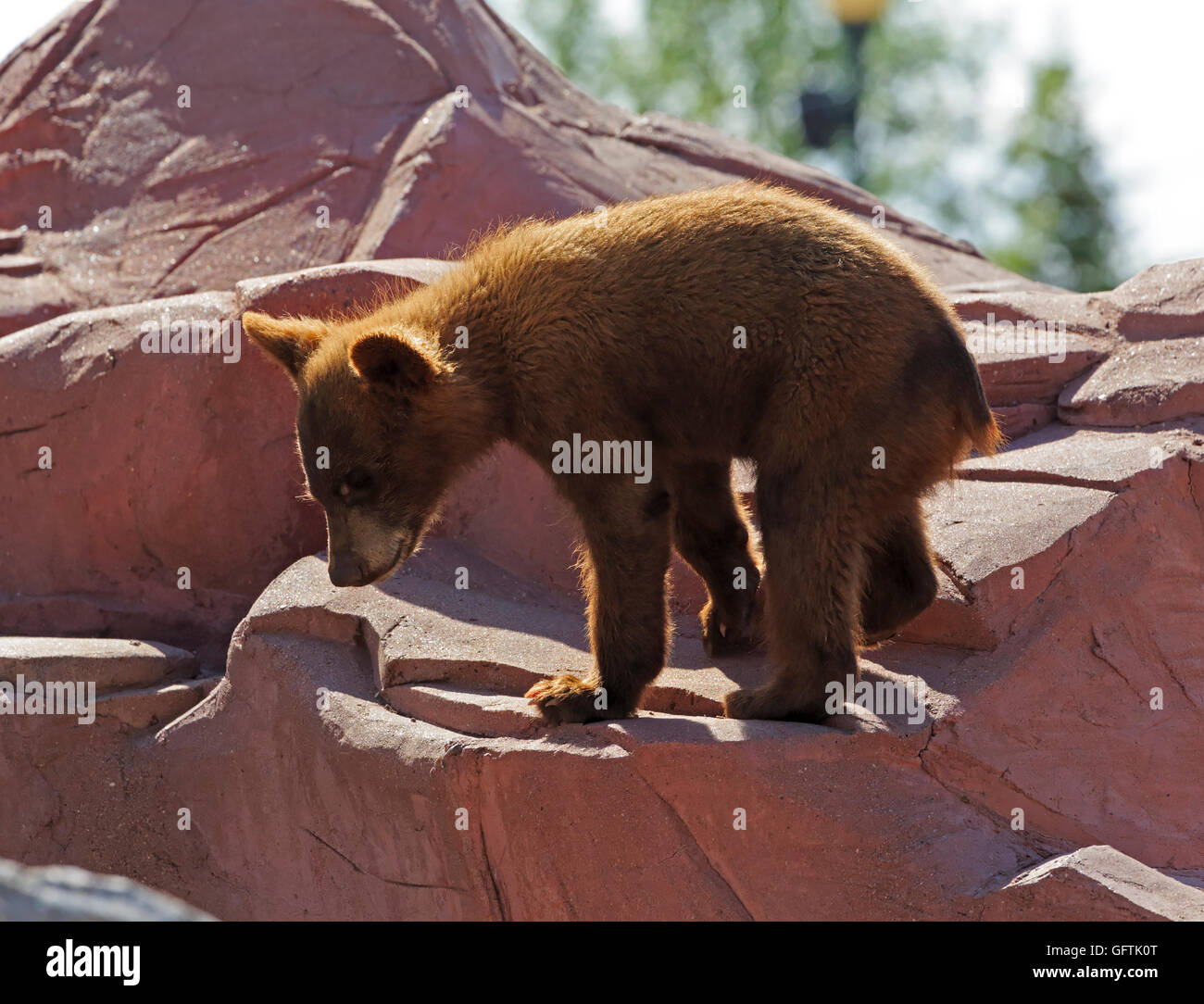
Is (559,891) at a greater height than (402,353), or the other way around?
(402,353)

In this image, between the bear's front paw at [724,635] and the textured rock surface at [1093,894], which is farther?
the bear's front paw at [724,635]

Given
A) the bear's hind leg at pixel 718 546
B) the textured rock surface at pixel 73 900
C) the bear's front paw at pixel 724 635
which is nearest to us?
→ the textured rock surface at pixel 73 900

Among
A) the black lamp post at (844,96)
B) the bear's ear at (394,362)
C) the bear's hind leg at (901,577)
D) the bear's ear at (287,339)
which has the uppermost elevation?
the black lamp post at (844,96)

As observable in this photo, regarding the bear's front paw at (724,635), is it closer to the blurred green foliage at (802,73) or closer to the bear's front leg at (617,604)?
the bear's front leg at (617,604)

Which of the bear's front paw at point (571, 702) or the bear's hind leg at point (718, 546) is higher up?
the bear's hind leg at point (718, 546)

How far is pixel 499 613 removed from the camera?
257 inches

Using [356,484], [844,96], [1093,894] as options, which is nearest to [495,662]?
[356,484]

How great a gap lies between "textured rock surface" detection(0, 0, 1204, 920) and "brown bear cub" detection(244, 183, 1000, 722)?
0.43m

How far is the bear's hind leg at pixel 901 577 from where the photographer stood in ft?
17.8

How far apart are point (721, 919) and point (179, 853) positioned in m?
2.92

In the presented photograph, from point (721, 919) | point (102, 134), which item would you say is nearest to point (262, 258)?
point (102, 134)

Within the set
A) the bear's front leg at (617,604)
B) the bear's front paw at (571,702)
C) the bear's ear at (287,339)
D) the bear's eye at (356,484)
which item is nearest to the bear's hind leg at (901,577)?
the bear's front leg at (617,604)

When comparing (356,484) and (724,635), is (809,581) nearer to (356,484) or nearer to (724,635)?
(724,635)

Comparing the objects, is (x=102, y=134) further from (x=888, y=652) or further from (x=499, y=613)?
(x=888, y=652)
